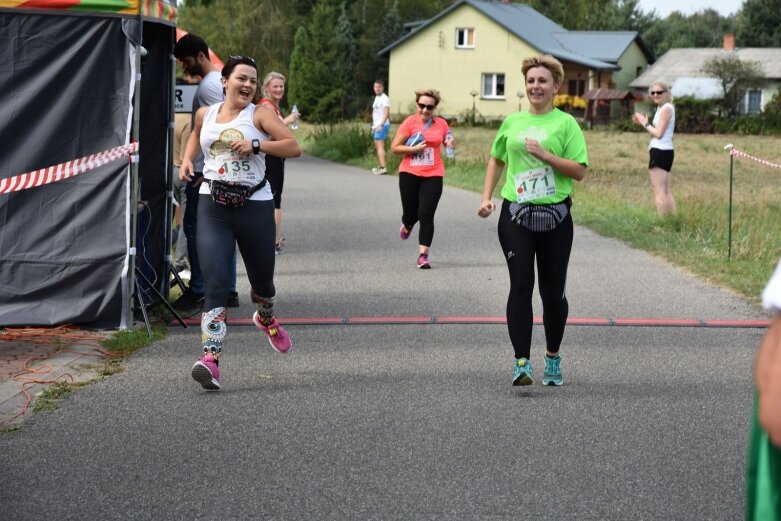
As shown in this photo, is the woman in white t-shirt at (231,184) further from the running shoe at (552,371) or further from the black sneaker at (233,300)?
the black sneaker at (233,300)

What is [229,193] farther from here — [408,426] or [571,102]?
[571,102]

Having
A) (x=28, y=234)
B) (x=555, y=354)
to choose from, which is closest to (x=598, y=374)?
(x=555, y=354)

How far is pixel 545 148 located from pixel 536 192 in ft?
0.82

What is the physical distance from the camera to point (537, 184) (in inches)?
284

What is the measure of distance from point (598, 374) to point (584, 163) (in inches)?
56.5

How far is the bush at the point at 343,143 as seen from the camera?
34.3 m

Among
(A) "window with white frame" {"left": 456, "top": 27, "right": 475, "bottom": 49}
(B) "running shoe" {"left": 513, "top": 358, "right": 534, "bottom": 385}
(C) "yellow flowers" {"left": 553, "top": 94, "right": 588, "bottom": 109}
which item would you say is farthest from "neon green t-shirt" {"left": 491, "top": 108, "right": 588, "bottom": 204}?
(A) "window with white frame" {"left": 456, "top": 27, "right": 475, "bottom": 49}

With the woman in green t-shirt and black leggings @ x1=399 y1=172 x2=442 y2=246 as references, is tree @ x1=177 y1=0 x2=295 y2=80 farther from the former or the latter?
the woman in green t-shirt

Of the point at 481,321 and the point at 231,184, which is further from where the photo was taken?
the point at 481,321

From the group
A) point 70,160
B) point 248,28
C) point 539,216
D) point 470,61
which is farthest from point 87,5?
point 470,61

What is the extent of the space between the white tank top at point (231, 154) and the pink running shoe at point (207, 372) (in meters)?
0.98

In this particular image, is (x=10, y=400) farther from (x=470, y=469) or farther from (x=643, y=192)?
(x=643, y=192)

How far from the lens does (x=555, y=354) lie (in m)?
7.52

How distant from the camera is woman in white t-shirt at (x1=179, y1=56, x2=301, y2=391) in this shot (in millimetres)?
7418
